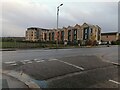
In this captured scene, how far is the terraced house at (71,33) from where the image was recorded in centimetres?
10625

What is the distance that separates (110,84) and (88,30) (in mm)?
99604

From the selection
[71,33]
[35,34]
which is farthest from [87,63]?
[35,34]

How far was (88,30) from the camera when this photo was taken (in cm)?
10706

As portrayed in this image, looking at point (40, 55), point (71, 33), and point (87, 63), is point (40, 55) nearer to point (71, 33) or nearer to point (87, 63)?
point (87, 63)

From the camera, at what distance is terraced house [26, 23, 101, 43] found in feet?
349

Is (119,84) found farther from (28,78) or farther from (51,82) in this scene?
(28,78)

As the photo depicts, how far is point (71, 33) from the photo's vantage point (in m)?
120

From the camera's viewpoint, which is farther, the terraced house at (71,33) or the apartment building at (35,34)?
the apartment building at (35,34)

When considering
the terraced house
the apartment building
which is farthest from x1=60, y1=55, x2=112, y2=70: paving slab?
the apartment building

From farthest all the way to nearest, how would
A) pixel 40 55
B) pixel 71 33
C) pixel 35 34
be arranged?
pixel 35 34 < pixel 71 33 < pixel 40 55

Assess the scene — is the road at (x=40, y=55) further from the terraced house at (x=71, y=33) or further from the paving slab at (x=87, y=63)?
the terraced house at (x=71, y=33)

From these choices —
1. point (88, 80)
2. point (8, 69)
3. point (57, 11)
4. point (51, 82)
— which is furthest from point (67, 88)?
point (57, 11)

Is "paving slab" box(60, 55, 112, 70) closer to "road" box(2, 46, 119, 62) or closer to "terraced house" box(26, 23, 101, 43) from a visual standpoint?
"road" box(2, 46, 119, 62)

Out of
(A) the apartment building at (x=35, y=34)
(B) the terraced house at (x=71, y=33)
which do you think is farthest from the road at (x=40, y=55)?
(A) the apartment building at (x=35, y=34)
